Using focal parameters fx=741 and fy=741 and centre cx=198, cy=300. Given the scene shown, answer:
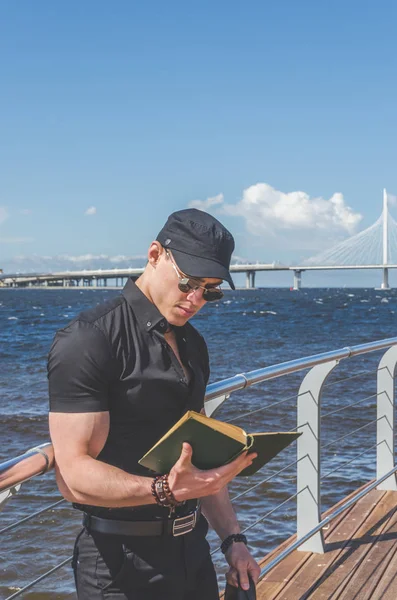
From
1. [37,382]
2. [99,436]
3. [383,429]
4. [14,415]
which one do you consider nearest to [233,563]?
[99,436]

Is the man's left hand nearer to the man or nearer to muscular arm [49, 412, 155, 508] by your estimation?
the man

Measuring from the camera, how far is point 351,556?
122 inches

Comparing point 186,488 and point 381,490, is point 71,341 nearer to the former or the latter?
point 186,488

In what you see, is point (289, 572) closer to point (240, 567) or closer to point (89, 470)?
point (240, 567)

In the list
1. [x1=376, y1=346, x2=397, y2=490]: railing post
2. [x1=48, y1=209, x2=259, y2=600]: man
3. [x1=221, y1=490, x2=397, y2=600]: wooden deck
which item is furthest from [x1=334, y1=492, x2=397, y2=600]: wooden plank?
→ [x1=48, y1=209, x2=259, y2=600]: man

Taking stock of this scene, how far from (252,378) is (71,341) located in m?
1.05

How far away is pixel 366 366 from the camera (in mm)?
17234

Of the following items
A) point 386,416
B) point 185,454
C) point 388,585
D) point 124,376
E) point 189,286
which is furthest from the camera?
point 386,416

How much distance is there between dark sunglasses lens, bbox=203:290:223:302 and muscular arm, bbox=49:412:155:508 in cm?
35

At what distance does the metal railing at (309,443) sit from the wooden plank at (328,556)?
0.24ft

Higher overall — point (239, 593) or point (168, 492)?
point (168, 492)

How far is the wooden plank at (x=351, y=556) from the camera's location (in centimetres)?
274

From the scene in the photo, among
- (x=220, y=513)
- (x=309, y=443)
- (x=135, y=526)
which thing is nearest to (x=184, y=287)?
(x=135, y=526)

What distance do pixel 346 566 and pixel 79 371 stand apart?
2046mm
